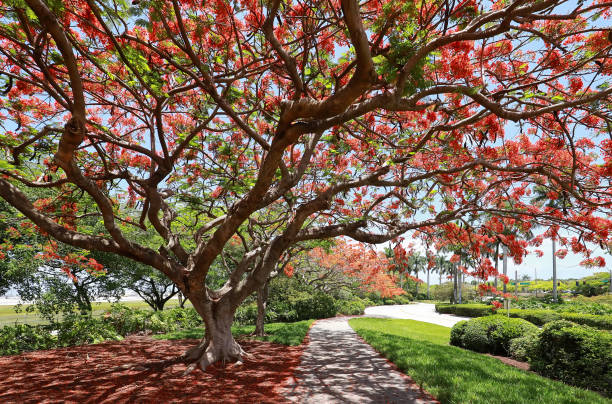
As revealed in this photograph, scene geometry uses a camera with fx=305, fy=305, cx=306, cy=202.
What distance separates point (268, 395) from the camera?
481cm

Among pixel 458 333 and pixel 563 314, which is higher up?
pixel 563 314

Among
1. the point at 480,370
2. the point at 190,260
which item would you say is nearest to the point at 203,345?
the point at 190,260

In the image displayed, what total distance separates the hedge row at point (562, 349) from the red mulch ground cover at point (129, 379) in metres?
6.08

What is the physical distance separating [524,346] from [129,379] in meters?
10.1

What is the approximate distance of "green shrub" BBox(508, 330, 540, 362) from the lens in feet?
26.4

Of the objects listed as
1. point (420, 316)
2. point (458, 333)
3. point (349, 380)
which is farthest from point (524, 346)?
point (420, 316)

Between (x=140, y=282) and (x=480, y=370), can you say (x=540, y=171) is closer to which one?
(x=480, y=370)

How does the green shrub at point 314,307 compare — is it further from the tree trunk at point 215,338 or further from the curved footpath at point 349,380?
the tree trunk at point 215,338

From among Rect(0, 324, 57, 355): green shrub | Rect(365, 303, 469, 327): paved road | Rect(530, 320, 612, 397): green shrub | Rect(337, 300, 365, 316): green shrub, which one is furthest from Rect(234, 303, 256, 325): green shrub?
Rect(530, 320, 612, 397): green shrub

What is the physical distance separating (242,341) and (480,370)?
6.81 metres

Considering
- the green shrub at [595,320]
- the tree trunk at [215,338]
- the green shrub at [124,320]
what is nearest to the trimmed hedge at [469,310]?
the green shrub at [595,320]

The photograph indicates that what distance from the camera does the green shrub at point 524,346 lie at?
806 cm

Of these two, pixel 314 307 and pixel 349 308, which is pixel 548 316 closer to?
pixel 314 307

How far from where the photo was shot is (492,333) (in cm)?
996
